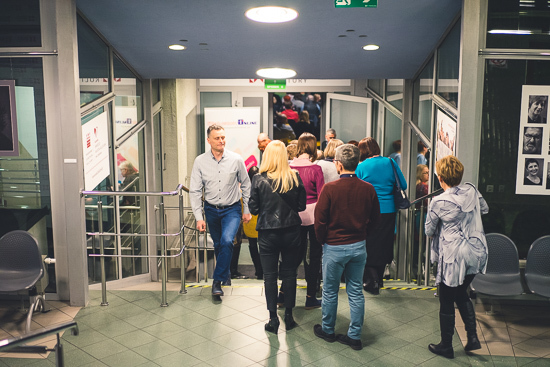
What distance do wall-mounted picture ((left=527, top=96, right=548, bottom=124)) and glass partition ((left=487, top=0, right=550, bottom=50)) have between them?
438 mm

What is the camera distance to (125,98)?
701 centimetres

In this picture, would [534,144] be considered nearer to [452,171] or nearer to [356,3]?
[452,171]

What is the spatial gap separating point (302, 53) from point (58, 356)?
4.92 metres

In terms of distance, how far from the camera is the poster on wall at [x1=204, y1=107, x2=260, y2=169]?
1188 cm

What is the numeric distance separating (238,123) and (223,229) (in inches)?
279

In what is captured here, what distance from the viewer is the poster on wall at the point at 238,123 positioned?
1188 cm

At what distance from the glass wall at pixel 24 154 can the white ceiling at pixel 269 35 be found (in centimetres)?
88

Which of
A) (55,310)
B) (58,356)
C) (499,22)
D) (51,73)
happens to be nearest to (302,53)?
(499,22)

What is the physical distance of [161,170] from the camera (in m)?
9.41

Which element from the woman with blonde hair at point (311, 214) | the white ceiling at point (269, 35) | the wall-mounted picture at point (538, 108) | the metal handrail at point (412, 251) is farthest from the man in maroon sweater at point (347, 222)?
the metal handrail at point (412, 251)

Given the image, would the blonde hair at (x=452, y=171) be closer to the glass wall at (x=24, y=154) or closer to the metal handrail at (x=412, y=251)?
the metal handrail at (x=412, y=251)

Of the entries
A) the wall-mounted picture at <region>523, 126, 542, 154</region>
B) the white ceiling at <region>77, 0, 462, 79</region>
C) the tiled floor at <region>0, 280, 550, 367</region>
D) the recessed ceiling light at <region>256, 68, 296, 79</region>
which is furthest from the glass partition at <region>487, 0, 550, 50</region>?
the recessed ceiling light at <region>256, 68, 296, 79</region>

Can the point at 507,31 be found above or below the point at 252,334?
above

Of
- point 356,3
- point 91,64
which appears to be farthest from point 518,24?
point 91,64
